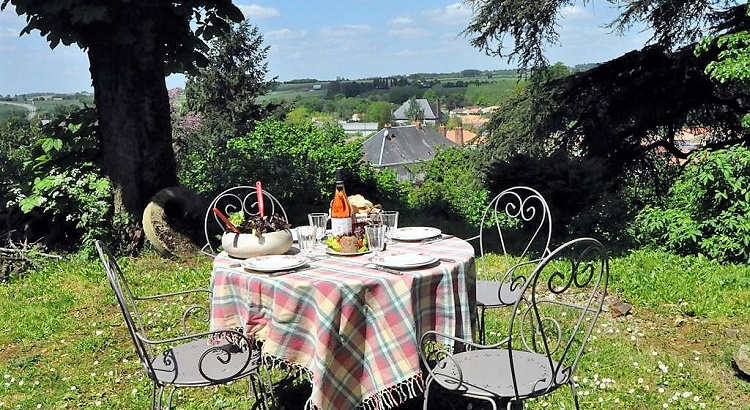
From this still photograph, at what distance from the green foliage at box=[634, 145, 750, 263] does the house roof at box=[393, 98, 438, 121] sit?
4844cm

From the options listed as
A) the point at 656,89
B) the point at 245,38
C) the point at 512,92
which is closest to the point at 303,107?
the point at 245,38

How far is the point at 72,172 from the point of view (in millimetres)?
6672

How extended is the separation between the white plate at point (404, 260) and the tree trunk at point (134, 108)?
4264 mm

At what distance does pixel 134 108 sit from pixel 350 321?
458cm

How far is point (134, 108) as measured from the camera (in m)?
6.31

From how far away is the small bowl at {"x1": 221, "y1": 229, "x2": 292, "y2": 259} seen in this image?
2.95 meters

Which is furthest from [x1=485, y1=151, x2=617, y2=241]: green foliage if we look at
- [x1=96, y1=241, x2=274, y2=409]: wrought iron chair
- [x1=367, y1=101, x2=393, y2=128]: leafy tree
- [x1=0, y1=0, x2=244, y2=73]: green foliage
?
[x1=367, y1=101, x2=393, y2=128]: leafy tree

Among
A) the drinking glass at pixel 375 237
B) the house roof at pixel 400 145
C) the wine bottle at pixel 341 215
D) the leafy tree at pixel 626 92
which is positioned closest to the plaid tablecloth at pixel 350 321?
the drinking glass at pixel 375 237

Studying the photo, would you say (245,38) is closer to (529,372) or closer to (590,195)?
(590,195)

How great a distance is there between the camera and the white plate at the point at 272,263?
2697mm

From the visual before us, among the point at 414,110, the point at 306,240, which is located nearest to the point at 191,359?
the point at 306,240

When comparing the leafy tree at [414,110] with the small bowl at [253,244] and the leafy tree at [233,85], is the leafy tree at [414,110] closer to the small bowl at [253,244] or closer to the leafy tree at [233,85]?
the leafy tree at [233,85]

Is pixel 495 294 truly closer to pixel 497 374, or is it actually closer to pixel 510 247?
pixel 497 374

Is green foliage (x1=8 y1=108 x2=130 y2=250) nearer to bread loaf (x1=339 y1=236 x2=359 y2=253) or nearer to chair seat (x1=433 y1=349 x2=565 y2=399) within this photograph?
bread loaf (x1=339 y1=236 x2=359 y2=253)
